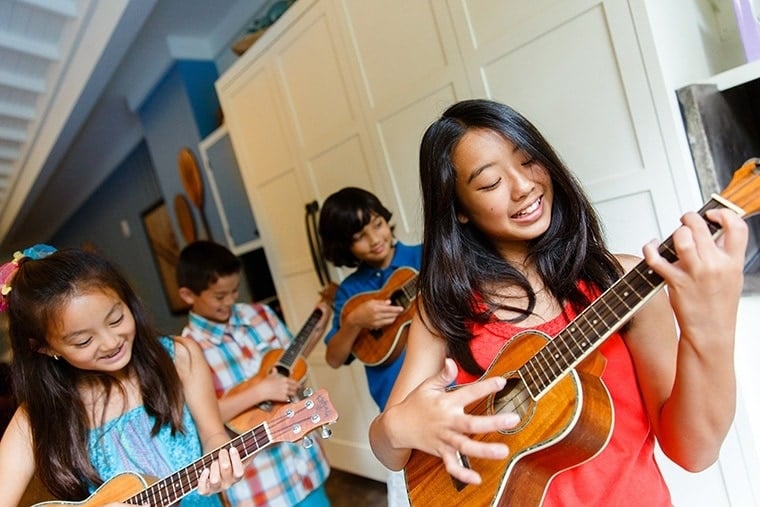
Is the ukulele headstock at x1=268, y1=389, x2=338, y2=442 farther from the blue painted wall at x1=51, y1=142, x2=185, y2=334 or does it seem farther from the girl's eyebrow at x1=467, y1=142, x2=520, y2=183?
the blue painted wall at x1=51, y1=142, x2=185, y2=334

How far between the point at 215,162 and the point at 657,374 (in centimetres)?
243

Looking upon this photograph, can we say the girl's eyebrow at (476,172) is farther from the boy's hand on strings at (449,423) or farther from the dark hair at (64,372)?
the dark hair at (64,372)

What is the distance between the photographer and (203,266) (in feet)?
5.05

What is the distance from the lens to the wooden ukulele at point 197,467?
36.9 inches

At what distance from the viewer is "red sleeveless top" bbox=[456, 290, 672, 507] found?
2.22 ft

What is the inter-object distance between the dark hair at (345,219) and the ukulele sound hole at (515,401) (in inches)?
28.6

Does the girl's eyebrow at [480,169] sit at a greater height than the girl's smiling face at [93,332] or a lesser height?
greater

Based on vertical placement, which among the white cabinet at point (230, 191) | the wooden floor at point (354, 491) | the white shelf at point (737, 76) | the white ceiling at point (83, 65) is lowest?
the wooden floor at point (354, 491)

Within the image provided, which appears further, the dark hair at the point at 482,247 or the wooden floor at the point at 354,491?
the wooden floor at the point at 354,491

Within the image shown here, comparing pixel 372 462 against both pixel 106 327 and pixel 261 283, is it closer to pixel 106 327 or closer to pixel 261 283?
pixel 261 283

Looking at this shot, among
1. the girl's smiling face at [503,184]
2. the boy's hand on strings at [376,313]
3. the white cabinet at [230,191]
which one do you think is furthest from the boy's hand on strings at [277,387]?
the white cabinet at [230,191]

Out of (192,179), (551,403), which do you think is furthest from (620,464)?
(192,179)

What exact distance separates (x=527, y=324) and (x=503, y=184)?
→ 0.22 metres

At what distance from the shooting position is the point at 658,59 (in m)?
0.98
